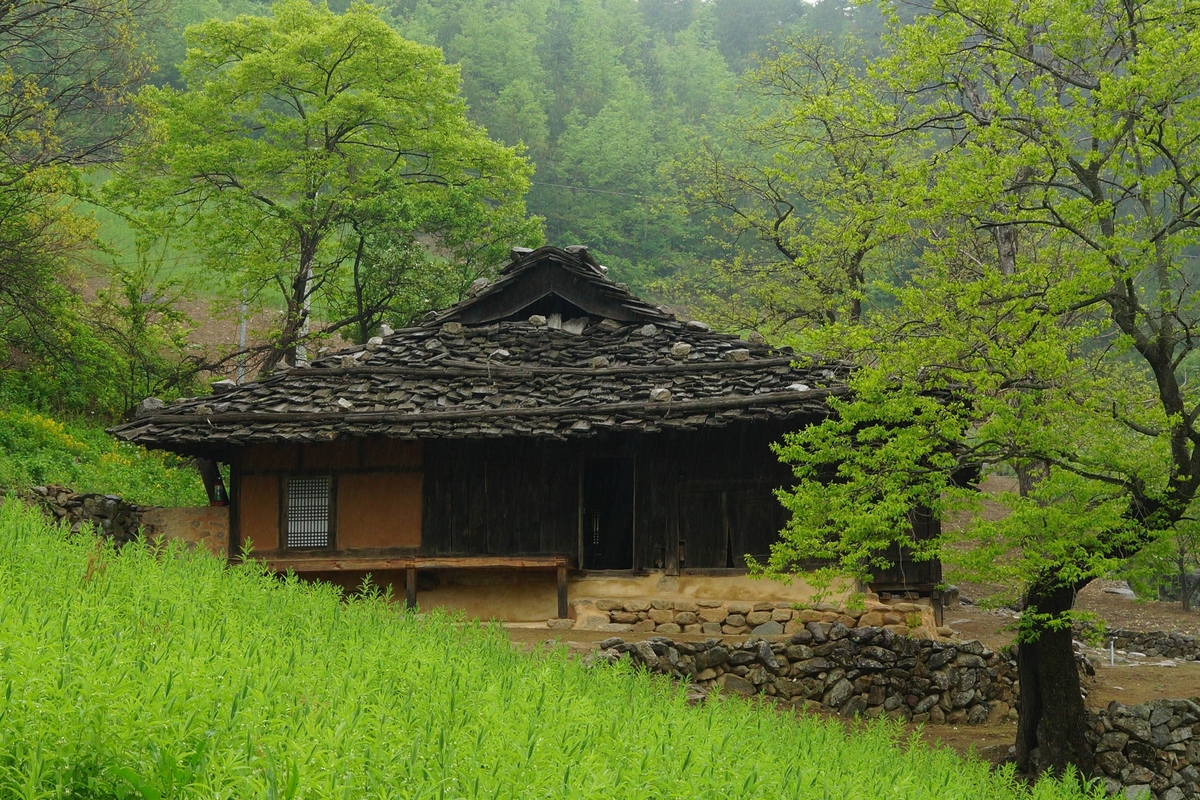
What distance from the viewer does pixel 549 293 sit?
18.5m

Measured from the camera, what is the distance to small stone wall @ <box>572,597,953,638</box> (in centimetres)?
1516

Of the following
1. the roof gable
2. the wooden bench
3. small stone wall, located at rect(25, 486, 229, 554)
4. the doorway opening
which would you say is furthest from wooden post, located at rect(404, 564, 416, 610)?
the roof gable

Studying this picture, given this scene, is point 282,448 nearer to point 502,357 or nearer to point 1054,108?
point 502,357

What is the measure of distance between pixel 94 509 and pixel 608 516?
28.6ft

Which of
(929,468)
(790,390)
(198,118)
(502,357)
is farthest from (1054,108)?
(198,118)

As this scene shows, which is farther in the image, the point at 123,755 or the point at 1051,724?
the point at 1051,724

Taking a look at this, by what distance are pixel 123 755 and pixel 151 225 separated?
25373mm

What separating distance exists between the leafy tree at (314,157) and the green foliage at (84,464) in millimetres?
3837

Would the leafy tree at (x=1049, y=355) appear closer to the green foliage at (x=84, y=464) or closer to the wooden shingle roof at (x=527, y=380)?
the wooden shingle roof at (x=527, y=380)

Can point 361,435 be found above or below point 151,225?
below

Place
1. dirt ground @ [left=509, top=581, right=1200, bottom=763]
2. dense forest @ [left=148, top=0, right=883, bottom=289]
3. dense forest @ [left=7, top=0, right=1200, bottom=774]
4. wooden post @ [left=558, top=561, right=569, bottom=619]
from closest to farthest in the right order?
1. dense forest @ [left=7, top=0, right=1200, bottom=774]
2. dirt ground @ [left=509, top=581, right=1200, bottom=763]
3. wooden post @ [left=558, top=561, right=569, bottom=619]
4. dense forest @ [left=148, top=0, right=883, bottom=289]

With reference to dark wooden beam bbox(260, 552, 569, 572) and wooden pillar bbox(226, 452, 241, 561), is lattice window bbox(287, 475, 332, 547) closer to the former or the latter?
dark wooden beam bbox(260, 552, 569, 572)

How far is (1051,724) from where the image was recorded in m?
11.9

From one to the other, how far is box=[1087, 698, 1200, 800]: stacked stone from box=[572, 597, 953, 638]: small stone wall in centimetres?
287
